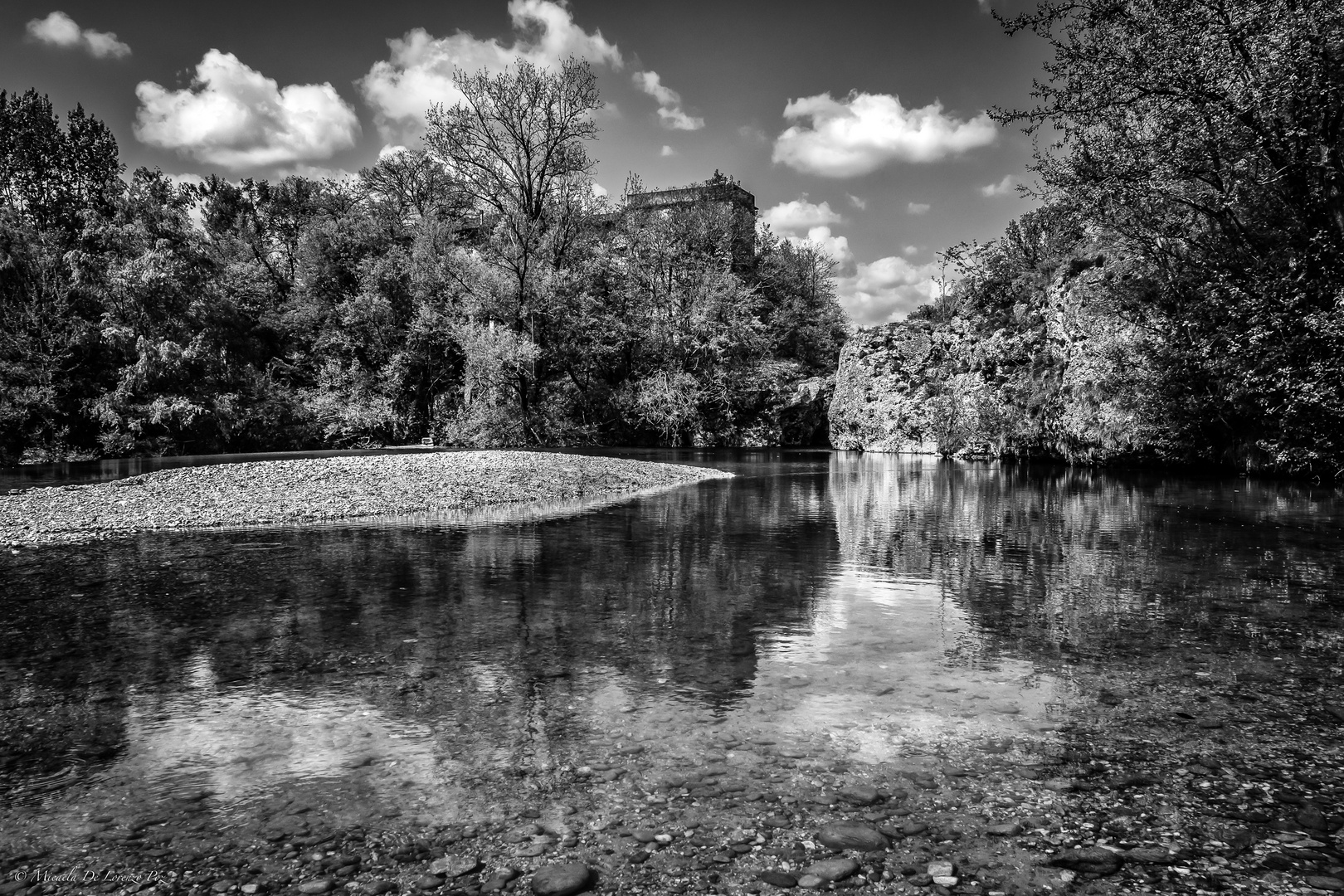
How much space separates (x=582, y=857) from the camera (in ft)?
10.3

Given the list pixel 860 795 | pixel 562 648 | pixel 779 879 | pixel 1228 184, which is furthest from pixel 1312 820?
pixel 1228 184

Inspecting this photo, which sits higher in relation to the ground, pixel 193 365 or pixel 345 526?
pixel 193 365

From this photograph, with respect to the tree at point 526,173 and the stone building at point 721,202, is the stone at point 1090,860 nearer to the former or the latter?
the tree at point 526,173

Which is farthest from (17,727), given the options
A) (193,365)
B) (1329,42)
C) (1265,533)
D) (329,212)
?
(329,212)

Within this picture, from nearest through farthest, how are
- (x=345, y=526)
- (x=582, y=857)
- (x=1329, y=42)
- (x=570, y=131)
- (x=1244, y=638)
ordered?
(x=582, y=857)
(x=1244, y=638)
(x=345, y=526)
(x=1329, y=42)
(x=570, y=131)

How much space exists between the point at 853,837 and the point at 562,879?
1260 millimetres

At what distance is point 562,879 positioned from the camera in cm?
Answer: 298

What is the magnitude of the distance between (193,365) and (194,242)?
9228mm

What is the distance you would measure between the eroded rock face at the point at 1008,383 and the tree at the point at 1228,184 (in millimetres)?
3172

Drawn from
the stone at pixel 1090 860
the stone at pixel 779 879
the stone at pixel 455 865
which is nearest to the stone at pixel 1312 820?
the stone at pixel 1090 860

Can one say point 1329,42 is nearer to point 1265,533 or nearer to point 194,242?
point 1265,533

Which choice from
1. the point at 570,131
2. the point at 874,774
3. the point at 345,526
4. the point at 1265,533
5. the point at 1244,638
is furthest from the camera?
the point at 570,131

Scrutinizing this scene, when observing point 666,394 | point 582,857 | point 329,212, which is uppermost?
point 329,212

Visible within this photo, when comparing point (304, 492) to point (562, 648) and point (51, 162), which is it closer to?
point (562, 648)
